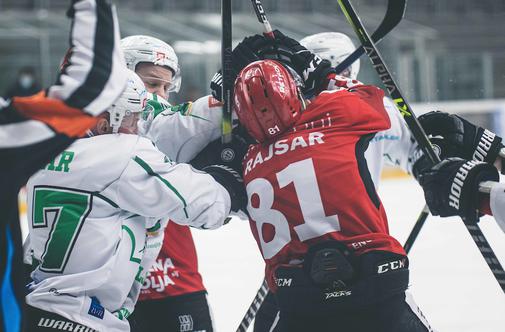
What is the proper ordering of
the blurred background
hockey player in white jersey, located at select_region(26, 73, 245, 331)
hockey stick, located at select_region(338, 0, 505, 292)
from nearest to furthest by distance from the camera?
hockey player in white jersey, located at select_region(26, 73, 245, 331)
hockey stick, located at select_region(338, 0, 505, 292)
the blurred background

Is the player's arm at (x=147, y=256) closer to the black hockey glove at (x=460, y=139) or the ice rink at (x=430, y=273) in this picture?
the black hockey glove at (x=460, y=139)

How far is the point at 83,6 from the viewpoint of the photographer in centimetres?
128

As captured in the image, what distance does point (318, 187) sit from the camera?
69.7 inches

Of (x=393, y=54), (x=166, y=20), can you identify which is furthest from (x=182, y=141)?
(x=166, y=20)

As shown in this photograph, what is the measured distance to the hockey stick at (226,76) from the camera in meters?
2.12

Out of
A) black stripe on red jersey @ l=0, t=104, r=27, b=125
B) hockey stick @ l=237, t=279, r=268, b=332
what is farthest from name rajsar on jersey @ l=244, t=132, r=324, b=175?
black stripe on red jersey @ l=0, t=104, r=27, b=125

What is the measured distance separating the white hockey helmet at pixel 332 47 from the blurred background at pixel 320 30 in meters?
3.05

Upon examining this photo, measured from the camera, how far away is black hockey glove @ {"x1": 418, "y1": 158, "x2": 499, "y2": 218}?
1.67m

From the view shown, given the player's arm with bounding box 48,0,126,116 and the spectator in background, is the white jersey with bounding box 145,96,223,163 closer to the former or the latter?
the player's arm with bounding box 48,0,126,116

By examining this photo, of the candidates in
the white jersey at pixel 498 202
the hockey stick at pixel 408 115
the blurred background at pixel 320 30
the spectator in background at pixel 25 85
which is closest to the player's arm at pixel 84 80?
the white jersey at pixel 498 202

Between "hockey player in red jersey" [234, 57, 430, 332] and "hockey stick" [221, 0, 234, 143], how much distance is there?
0.74 ft

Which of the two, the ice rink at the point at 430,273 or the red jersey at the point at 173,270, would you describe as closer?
the red jersey at the point at 173,270

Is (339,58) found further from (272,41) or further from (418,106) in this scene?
(418,106)

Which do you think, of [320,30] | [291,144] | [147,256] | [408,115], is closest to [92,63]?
[291,144]
